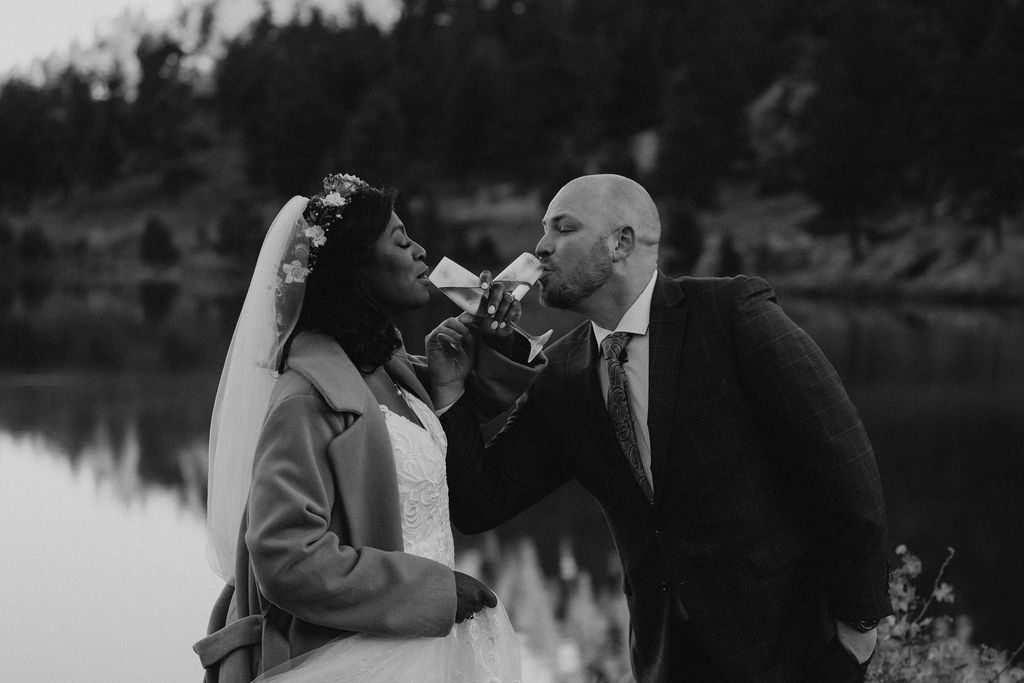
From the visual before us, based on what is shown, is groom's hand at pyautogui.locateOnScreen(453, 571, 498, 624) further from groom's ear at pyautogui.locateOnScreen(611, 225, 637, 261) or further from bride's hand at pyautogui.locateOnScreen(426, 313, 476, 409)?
groom's ear at pyautogui.locateOnScreen(611, 225, 637, 261)

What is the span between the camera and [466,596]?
2.67 meters

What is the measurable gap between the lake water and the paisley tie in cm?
654

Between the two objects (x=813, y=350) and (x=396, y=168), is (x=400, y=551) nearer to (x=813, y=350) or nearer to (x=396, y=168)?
(x=813, y=350)

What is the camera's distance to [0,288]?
49594 millimetres

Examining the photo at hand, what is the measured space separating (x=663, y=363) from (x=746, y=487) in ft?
1.29

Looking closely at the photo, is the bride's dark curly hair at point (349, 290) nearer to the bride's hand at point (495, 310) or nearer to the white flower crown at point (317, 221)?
the white flower crown at point (317, 221)

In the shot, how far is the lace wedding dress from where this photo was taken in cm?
252

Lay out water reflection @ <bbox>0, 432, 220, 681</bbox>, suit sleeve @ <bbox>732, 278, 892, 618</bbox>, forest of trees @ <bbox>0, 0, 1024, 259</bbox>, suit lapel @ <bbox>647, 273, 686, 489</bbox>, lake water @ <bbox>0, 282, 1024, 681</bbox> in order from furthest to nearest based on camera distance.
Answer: forest of trees @ <bbox>0, 0, 1024, 259</bbox> < lake water @ <bbox>0, 282, 1024, 681</bbox> < water reflection @ <bbox>0, 432, 220, 681</bbox> < suit lapel @ <bbox>647, 273, 686, 489</bbox> < suit sleeve @ <bbox>732, 278, 892, 618</bbox>

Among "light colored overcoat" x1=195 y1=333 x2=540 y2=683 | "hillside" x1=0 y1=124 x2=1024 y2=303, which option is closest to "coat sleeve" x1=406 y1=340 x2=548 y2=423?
"light colored overcoat" x1=195 y1=333 x2=540 y2=683

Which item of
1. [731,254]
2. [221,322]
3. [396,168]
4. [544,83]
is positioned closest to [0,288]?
[396,168]

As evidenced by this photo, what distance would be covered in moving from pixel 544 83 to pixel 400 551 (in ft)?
176

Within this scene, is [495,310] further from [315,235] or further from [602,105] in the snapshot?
[602,105]

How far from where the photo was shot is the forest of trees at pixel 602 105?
41844 mm

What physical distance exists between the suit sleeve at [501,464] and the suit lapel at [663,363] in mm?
366
